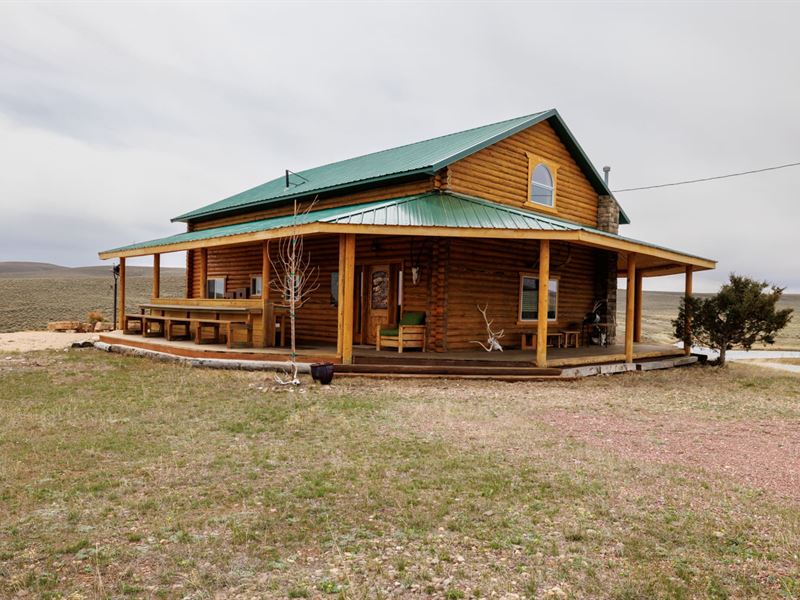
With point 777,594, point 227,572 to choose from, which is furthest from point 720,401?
point 227,572

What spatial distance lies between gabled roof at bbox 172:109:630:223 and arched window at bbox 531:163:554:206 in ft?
4.35

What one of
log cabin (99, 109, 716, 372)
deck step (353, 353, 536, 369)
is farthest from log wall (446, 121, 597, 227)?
deck step (353, 353, 536, 369)

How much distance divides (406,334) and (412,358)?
121 centimetres

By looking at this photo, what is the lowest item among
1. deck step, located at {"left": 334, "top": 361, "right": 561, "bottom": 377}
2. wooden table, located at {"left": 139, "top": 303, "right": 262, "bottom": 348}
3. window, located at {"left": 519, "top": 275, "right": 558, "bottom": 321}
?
deck step, located at {"left": 334, "top": 361, "right": 561, "bottom": 377}

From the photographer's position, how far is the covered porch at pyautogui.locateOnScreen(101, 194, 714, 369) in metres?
11.7

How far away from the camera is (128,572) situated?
3.67 meters

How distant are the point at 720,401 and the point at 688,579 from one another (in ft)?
25.7

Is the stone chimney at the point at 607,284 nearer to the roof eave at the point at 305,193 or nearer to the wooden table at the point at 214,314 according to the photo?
the roof eave at the point at 305,193

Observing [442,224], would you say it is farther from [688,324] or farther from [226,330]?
[688,324]

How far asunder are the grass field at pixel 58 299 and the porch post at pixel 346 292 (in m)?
20.4

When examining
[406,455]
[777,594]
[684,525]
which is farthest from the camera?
[406,455]

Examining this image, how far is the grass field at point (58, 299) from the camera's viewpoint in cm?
3007

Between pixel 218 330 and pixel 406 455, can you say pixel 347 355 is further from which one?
pixel 406 455

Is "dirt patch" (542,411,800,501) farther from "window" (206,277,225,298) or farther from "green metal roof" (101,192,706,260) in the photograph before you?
"window" (206,277,225,298)
